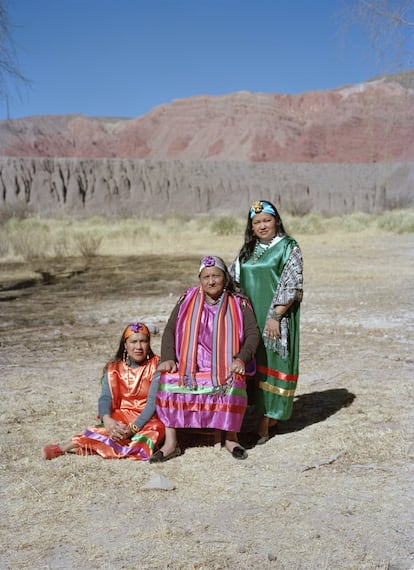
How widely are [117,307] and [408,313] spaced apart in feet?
13.6

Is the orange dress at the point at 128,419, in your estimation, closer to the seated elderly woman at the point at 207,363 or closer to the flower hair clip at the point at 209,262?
the seated elderly woman at the point at 207,363

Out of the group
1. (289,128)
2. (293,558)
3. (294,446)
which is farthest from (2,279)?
(289,128)

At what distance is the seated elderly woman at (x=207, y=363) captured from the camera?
4234mm

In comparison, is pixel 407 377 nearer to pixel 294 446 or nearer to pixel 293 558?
pixel 294 446

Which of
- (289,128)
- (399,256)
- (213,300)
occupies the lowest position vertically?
(399,256)

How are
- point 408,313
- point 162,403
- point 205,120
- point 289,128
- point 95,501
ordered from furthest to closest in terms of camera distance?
point 205,120 → point 289,128 → point 408,313 → point 162,403 → point 95,501

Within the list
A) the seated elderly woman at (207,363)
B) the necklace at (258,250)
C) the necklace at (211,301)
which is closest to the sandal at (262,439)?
the seated elderly woman at (207,363)

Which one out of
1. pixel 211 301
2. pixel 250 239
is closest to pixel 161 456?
pixel 211 301

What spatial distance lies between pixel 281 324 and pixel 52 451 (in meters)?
1.64

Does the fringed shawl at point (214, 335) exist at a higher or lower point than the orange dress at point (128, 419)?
higher

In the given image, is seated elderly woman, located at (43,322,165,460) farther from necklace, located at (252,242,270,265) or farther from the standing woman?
necklace, located at (252,242,270,265)

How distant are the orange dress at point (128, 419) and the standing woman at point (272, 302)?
72 cm

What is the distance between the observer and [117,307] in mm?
10312

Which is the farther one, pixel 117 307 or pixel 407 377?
pixel 117 307
